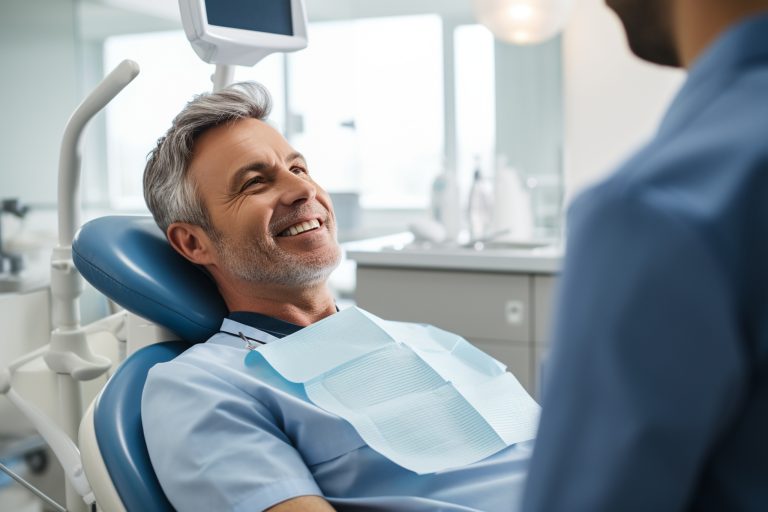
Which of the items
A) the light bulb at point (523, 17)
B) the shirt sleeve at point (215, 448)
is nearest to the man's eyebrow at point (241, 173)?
the shirt sleeve at point (215, 448)

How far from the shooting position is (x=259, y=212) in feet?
4.43

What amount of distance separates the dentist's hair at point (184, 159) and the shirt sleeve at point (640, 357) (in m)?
1.04

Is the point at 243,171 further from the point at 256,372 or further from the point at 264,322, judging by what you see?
the point at 256,372

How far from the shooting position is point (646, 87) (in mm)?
2914

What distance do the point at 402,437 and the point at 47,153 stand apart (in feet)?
8.57

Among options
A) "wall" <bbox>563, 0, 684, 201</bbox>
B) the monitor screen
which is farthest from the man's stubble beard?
"wall" <bbox>563, 0, 684, 201</bbox>

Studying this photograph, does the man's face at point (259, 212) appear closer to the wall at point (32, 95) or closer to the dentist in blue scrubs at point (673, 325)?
the dentist in blue scrubs at point (673, 325)

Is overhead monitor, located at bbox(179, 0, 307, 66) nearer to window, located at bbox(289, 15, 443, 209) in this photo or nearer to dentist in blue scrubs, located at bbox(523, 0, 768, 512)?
dentist in blue scrubs, located at bbox(523, 0, 768, 512)

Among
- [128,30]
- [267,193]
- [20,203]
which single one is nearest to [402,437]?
[267,193]

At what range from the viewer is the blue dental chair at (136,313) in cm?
107

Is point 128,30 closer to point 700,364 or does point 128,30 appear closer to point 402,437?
point 402,437

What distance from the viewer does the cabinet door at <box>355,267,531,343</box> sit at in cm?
227

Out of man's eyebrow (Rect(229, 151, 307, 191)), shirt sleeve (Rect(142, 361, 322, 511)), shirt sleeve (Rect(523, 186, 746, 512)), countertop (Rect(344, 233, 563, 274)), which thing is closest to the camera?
shirt sleeve (Rect(523, 186, 746, 512))

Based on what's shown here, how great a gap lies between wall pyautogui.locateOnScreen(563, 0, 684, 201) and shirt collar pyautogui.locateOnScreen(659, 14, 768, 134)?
257cm
